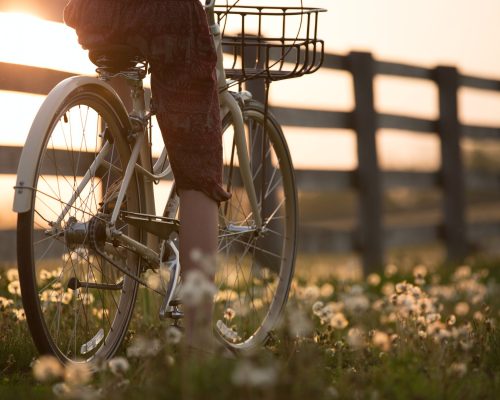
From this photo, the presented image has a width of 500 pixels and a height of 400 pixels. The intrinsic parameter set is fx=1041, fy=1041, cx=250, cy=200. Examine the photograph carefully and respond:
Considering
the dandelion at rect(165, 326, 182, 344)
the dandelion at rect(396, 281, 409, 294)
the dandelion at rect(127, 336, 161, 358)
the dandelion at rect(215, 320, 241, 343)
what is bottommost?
the dandelion at rect(215, 320, 241, 343)

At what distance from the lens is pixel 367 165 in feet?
27.4

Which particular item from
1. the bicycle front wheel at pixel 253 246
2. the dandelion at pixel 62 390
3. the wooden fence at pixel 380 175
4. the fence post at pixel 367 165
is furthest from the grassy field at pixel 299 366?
the fence post at pixel 367 165

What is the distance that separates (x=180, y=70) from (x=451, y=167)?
7.41 metres

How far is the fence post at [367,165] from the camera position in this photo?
8.34 meters

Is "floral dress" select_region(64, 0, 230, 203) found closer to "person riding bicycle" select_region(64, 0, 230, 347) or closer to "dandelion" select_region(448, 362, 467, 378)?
"person riding bicycle" select_region(64, 0, 230, 347)

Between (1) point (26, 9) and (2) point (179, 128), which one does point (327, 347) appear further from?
(1) point (26, 9)

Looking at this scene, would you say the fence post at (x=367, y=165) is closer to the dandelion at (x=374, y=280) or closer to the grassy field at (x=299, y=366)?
the dandelion at (x=374, y=280)

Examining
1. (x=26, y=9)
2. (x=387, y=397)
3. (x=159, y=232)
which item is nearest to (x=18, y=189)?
(x=159, y=232)

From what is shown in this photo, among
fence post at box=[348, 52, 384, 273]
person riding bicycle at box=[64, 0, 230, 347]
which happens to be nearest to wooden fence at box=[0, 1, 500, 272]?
fence post at box=[348, 52, 384, 273]

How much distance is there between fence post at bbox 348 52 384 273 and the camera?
8336 mm

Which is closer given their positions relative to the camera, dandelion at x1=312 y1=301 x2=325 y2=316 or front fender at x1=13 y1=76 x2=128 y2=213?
front fender at x1=13 y1=76 x2=128 y2=213

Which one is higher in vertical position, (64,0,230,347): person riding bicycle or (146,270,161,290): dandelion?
(64,0,230,347): person riding bicycle

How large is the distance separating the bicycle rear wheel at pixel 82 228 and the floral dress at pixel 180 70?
0.21 metres

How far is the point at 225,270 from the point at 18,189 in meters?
1.64
